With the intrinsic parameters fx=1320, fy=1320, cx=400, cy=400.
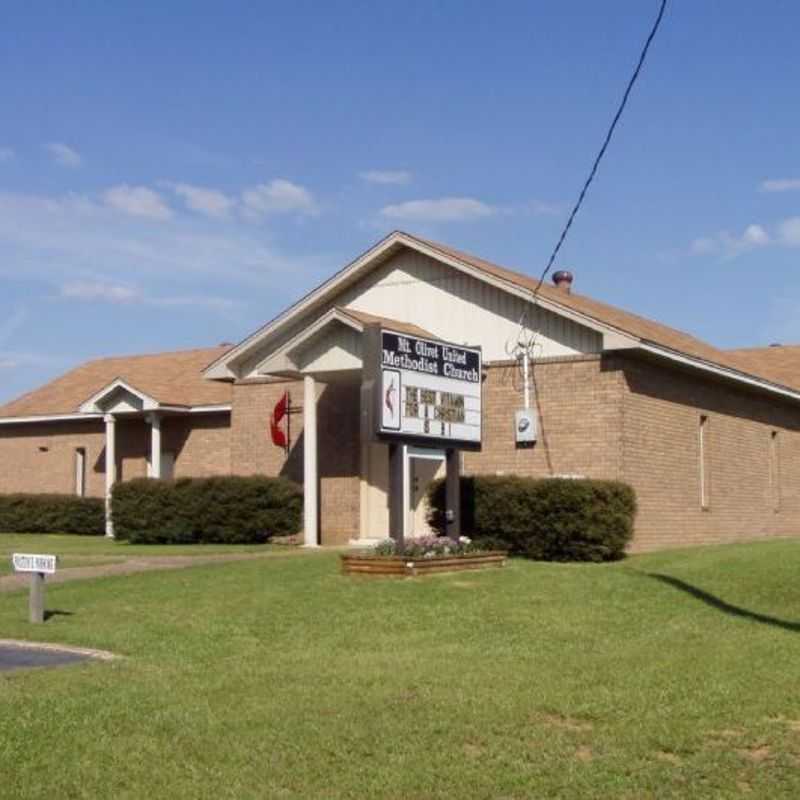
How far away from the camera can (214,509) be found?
2628 cm

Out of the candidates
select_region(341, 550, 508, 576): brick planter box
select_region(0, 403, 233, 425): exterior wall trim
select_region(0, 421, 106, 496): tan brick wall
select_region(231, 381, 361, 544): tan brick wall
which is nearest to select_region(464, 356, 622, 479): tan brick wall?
select_region(231, 381, 361, 544): tan brick wall

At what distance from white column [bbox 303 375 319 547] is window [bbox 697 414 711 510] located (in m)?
7.82

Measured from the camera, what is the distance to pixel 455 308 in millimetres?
25219

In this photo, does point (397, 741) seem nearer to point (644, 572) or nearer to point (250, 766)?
point (250, 766)

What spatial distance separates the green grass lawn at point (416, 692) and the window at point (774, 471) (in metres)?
14.1

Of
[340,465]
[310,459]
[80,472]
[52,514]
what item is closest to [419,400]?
[310,459]

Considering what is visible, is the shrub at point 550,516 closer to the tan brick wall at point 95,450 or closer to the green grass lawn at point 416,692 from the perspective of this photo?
the green grass lawn at point 416,692

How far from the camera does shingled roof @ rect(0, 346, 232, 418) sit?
107 ft

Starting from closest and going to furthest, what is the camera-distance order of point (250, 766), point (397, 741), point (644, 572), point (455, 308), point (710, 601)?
point (250, 766)
point (397, 741)
point (710, 601)
point (644, 572)
point (455, 308)

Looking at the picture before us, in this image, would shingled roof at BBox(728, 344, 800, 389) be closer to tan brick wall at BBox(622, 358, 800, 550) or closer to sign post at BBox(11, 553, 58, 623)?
tan brick wall at BBox(622, 358, 800, 550)

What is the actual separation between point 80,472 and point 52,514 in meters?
2.37

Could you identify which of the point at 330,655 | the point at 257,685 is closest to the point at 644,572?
the point at 330,655

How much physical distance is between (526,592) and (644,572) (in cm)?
327

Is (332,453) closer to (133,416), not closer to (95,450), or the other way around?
(133,416)
